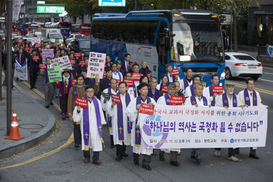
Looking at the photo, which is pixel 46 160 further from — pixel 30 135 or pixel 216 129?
pixel 216 129

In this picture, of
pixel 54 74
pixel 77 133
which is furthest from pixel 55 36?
pixel 77 133

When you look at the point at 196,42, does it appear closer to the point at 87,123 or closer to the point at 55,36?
the point at 87,123

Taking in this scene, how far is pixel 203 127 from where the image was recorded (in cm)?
845

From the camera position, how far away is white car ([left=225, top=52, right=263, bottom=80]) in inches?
861

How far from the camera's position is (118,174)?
765 cm

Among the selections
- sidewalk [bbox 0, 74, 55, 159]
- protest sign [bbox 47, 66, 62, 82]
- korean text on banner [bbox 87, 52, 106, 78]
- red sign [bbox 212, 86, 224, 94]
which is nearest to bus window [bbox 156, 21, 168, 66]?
protest sign [bbox 47, 66, 62, 82]

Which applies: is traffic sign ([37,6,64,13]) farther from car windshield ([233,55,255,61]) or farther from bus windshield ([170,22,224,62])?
bus windshield ([170,22,224,62])

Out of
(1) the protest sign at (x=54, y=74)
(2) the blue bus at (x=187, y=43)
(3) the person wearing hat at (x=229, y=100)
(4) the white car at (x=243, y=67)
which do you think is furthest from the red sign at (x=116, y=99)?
(4) the white car at (x=243, y=67)

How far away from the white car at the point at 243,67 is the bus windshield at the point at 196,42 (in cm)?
642

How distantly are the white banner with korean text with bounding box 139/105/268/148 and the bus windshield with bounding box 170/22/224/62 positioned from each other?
280 inches

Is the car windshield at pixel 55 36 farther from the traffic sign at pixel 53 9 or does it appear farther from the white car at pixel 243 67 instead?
the white car at pixel 243 67

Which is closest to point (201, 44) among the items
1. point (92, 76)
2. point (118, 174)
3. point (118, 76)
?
point (118, 76)

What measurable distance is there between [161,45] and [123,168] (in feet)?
29.8

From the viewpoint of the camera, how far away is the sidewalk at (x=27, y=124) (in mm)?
9185
